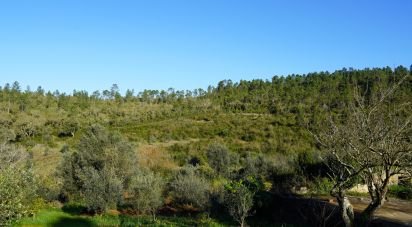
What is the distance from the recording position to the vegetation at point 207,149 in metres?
13.7

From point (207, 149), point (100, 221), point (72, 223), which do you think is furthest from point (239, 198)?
point (207, 149)

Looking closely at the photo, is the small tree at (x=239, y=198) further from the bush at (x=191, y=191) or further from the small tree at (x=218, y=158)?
the small tree at (x=218, y=158)

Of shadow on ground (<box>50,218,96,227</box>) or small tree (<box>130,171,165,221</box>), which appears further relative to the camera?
small tree (<box>130,171,165,221</box>)

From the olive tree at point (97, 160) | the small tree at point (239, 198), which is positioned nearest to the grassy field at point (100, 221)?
the small tree at point (239, 198)

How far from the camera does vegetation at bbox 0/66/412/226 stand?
44.9ft

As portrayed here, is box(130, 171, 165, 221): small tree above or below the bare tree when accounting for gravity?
below

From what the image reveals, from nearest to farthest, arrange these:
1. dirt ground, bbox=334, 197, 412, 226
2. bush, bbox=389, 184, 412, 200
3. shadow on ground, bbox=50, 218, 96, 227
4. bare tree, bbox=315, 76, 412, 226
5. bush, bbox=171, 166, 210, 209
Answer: bare tree, bbox=315, 76, 412, 226 → dirt ground, bbox=334, 197, 412, 226 → shadow on ground, bbox=50, 218, 96, 227 → bush, bbox=171, 166, 210, 209 → bush, bbox=389, 184, 412, 200

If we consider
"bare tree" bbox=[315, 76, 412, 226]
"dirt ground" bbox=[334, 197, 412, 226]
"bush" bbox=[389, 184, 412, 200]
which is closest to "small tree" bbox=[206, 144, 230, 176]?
"bush" bbox=[389, 184, 412, 200]

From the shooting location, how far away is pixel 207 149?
51.2 meters

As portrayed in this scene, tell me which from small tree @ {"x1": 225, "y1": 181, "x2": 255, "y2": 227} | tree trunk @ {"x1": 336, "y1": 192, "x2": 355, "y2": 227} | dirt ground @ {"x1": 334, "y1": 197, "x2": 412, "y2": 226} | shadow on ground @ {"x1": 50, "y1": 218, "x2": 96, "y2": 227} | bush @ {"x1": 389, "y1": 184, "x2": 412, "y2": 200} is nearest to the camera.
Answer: tree trunk @ {"x1": 336, "y1": 192, "x2": 355, "y2": 227}

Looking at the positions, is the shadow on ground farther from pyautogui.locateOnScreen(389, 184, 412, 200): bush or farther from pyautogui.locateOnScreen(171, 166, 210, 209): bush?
pyautogui.locateOnScreen(389, 184, 412, 200): bush

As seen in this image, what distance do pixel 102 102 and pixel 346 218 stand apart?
115406 mm

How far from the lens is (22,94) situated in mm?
118562

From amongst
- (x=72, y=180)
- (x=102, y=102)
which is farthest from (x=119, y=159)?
(x=102, y=102)
